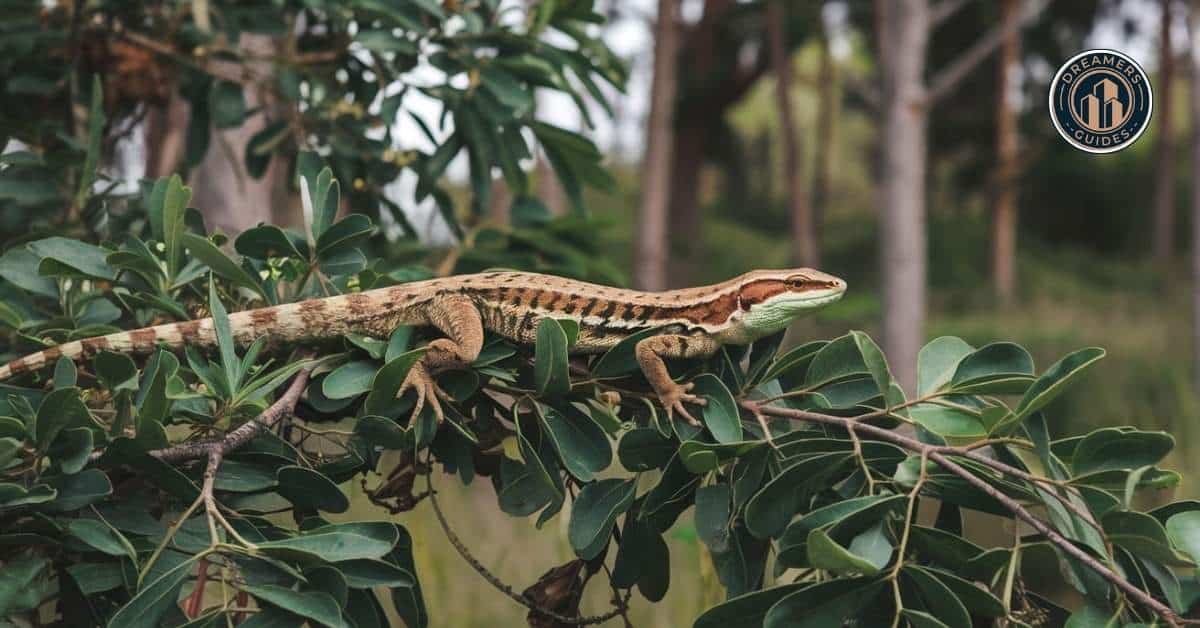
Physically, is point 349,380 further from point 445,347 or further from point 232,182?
point 232,182

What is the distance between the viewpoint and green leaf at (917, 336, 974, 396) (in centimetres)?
172

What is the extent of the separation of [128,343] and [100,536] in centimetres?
72

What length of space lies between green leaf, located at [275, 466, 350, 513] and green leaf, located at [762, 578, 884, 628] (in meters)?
0.67

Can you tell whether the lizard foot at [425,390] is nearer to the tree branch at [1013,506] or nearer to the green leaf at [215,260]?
the green leaf at [215,260]

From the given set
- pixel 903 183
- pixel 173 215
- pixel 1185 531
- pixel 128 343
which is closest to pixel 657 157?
pixel 903 183

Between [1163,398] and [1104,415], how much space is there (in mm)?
633

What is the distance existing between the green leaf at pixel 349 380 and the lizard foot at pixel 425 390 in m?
0.06

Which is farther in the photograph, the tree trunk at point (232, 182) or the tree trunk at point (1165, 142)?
the tree trunk at point (1165, 142)

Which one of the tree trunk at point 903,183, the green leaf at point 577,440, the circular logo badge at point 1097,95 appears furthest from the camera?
the tree trunk at point 903,183

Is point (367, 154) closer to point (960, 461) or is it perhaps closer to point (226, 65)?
point (226, 65)

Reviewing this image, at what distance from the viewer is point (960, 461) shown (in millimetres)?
1585

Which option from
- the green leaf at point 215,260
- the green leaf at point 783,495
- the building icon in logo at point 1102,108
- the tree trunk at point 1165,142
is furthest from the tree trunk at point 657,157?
the tree trunk at point 1165,142

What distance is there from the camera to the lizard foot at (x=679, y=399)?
72.0 inches

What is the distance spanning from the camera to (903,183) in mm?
7723
